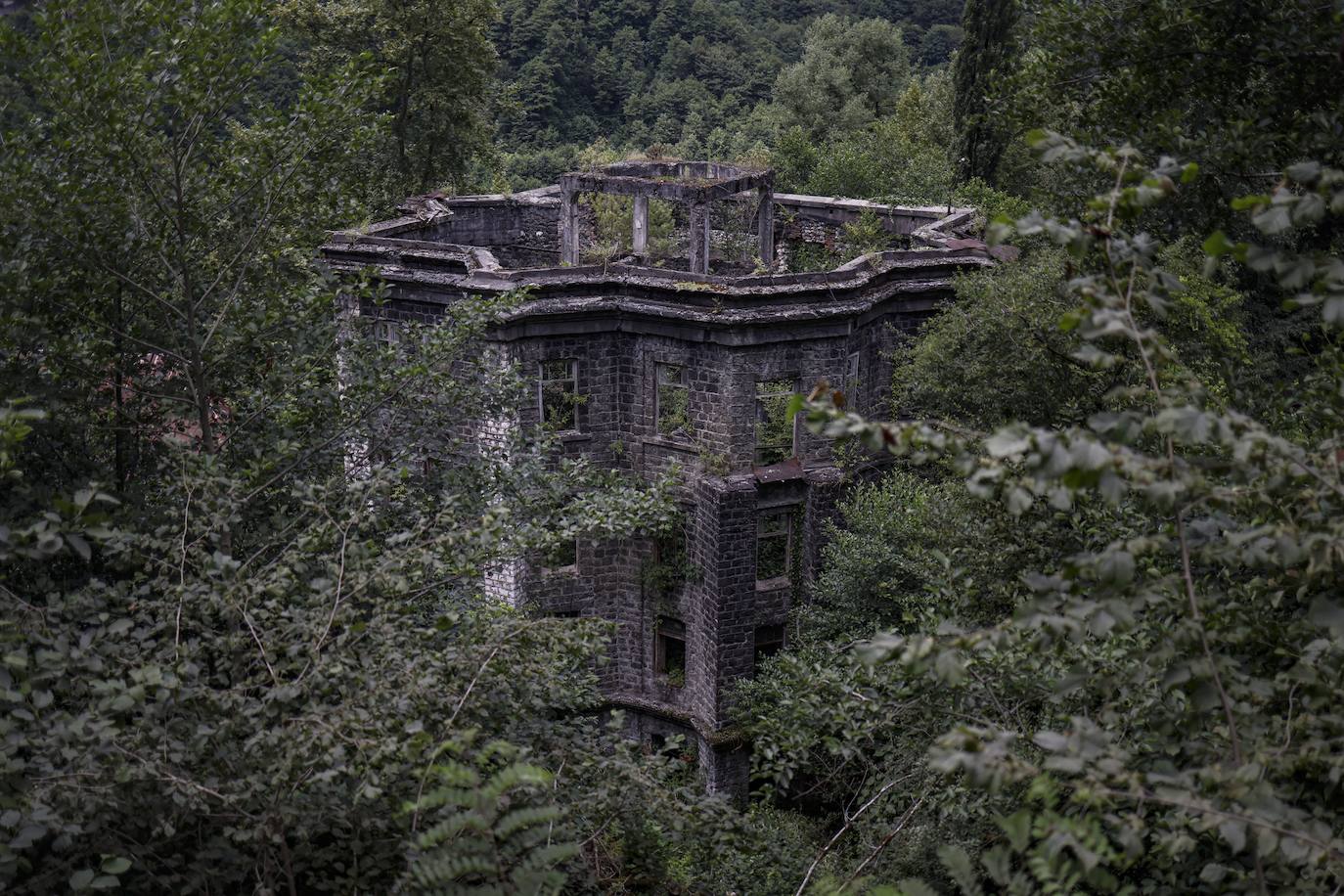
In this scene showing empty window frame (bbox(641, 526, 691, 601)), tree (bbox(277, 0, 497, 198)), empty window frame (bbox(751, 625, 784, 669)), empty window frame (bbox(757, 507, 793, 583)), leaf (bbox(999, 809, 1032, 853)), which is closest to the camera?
leaf (bbox(999, 809, 1032, 853))

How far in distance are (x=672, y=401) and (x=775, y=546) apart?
3.81 m

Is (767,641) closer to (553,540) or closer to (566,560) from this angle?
(566,560)

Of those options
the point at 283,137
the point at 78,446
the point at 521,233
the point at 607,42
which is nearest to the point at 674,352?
the point at 521,233

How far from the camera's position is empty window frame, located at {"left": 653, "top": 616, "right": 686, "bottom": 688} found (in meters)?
26.8

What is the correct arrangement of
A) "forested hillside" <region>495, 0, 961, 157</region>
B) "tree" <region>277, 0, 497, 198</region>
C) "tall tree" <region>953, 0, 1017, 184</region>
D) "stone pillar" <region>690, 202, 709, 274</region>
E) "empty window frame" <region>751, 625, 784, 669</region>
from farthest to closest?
"forested hillside" <region>495, 0, 961, 157</region> < "tall tree" <region>953, 0, 1017, 184</region> < "tree" <region>277, 0, 497, 198</region> < "stone pillar" <region>690, 202, 709, 274</region> < "empty window frame" <region>751, 625, 784, 669</region>

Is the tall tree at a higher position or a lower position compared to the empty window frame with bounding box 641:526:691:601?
higher

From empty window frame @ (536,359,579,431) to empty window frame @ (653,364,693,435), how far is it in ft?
5.58

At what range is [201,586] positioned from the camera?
9.20 meters

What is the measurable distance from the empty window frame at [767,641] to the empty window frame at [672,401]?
181 inches

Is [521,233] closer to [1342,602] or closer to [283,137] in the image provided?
[283,137]

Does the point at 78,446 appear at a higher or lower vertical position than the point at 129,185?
lower

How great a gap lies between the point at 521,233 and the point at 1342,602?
27837mm

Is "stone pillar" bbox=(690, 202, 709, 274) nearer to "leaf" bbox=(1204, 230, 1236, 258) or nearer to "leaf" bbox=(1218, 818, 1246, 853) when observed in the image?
"leaf" bbox=(1204, 230, 1236, 258)

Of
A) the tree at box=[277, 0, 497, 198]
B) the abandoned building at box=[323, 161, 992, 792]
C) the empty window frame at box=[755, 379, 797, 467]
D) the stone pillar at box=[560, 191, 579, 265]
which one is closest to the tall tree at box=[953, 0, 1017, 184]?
the abandoned building at box=[323, 161, 992, 792]
